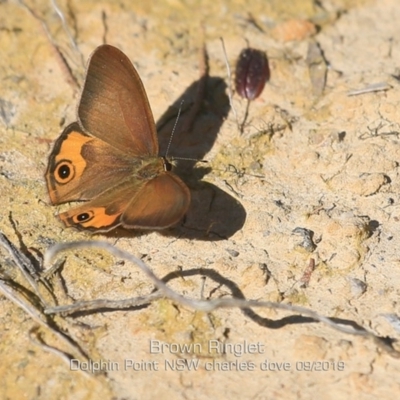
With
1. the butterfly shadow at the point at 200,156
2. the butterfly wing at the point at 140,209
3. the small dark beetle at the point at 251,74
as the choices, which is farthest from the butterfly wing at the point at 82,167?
the small dark beetle at the point at 251,74

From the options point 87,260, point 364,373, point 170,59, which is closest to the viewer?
point 364,373

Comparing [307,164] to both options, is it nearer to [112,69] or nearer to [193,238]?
[193,238]

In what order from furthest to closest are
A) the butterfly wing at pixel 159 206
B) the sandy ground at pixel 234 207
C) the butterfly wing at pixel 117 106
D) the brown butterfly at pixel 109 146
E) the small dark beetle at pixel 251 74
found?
the small dark beetle at pixel 251 74 < the butterfly wing at pixel 117 106 < the brown butterfly at pixel 109 146 < the butterfly wing at pixel 159 206 < the sandy ground at pixel 234 207

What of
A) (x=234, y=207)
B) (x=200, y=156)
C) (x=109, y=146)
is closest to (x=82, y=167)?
(x=109, y=146)

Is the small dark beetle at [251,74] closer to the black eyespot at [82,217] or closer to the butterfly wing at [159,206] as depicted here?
the butterfly wing at [159,206]

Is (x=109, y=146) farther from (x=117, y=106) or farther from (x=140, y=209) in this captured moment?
(x=140, y=209)

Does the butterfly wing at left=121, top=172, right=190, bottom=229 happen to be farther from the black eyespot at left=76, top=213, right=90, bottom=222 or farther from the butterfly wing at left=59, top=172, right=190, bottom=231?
the black eyespot at left=76, top=213, right=90, bottom=222

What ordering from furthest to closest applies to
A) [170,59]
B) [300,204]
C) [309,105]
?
1. [170,59]
2. [309,105]
3. [300,204]

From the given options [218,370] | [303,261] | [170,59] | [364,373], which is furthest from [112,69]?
[364,373]

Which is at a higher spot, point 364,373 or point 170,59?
point 170,59
